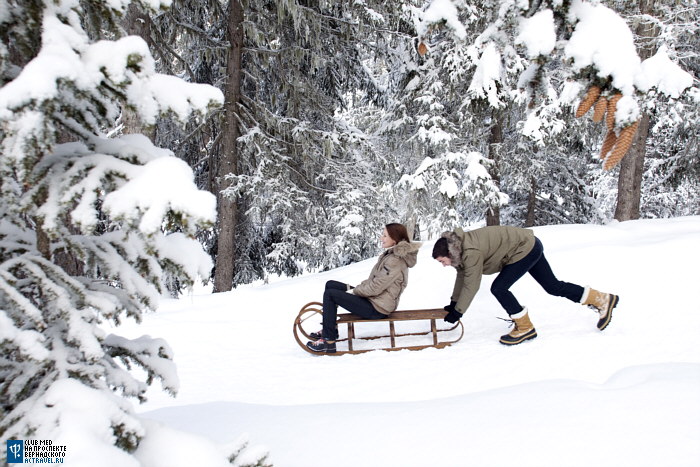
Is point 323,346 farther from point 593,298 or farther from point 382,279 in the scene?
point 593,298

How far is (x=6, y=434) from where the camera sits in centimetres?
154

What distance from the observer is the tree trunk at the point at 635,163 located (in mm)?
9767

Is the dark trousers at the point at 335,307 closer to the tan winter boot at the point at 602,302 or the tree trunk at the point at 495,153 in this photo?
the tan winter boot at the point at 602,302

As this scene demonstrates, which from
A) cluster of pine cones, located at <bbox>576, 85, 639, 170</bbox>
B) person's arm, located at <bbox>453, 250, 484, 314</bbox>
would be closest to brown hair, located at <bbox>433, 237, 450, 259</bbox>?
person's arm, located at <bbox>453, 250, 484, 314</bbox>

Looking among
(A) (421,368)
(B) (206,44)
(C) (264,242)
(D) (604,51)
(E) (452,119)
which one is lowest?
→ (A) (421,368)

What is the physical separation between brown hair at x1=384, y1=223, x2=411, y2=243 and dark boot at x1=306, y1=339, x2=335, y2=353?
1399 millimetres

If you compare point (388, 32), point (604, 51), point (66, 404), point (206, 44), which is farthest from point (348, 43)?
point (66, 404)

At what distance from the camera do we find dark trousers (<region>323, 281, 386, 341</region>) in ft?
17.2

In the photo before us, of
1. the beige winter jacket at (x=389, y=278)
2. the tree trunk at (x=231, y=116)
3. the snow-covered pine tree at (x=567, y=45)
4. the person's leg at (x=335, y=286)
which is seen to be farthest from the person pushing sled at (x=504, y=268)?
the tree trunk at (x=231, y=116)

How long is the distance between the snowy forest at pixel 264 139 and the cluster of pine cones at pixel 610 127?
0.04ft

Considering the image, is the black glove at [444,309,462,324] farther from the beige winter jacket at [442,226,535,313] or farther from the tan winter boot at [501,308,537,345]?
the tan winter boot at [501,308,537,345]

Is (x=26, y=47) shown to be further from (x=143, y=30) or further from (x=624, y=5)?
(x=624, y=5)

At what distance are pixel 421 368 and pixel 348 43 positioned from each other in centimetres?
785

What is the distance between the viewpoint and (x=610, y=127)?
242 centimetres
